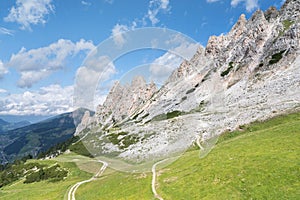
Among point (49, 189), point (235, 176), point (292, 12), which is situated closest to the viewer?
point (235, 176)

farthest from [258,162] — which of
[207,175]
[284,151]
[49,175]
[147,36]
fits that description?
[49,175]

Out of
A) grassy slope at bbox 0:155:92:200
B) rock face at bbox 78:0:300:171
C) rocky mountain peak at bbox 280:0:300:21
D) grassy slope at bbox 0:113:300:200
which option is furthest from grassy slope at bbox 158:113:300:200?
rocky mountain peak at bbox 280:0:300:21

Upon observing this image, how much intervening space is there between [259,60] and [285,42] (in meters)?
13.2

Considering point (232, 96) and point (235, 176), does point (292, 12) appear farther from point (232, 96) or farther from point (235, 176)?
point (235, 176)

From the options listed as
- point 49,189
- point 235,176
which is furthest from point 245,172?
point 49,189

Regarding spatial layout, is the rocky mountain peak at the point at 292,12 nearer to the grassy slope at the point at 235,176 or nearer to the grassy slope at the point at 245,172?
the grassy slope at the point at 235,176

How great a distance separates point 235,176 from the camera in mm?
32500

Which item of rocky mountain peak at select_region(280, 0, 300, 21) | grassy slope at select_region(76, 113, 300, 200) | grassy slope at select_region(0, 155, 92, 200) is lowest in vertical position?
grassy slope at select_region(0, 155, 92, 200)

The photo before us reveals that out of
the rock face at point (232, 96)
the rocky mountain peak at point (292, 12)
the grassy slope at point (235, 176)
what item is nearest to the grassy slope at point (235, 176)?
the grassy slope at point (235, 176)

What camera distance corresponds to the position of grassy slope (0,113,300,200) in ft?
94.3

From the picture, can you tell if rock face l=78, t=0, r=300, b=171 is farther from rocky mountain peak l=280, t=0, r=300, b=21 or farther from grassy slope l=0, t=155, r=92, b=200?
grassy slope l=0, t=155, r=92, b=200

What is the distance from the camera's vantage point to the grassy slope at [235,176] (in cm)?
2873

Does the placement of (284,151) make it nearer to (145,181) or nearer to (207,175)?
(207,175)

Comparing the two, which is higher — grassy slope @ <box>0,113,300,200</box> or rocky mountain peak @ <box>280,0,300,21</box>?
rocky mountain peak @ <box>280,0,300,21</box>
